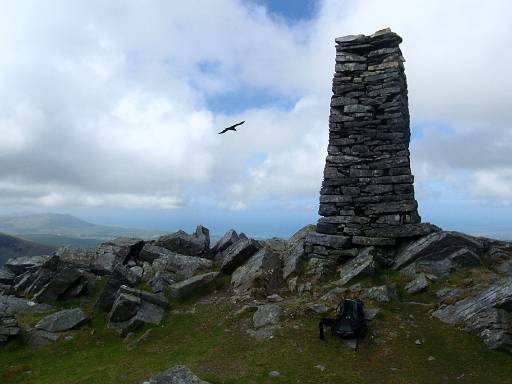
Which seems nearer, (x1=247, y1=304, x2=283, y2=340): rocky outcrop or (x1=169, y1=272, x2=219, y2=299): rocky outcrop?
(x1=247, y1=304, x2=283, y2=340): rocky outcrop

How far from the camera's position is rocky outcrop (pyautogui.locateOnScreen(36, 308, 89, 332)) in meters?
19.8

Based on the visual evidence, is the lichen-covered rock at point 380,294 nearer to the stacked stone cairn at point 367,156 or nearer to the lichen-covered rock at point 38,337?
the stacked stone cairn at point 367,156

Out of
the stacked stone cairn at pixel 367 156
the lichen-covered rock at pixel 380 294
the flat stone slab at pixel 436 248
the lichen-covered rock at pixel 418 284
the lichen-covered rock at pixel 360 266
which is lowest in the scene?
the lichen-covered rock at pixel 380 294

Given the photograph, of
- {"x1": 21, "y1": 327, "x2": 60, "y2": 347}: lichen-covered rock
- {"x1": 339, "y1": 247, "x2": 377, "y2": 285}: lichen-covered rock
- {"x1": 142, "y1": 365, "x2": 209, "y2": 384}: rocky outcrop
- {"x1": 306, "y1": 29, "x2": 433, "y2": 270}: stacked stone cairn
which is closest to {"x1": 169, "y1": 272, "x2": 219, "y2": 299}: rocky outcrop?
{"x1": 21, "y1": 327, "x2": 60, "y2": 347}: lichen-covered rock

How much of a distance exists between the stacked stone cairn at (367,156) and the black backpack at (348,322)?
608cm

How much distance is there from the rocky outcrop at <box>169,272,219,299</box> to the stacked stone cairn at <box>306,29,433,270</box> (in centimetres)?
563

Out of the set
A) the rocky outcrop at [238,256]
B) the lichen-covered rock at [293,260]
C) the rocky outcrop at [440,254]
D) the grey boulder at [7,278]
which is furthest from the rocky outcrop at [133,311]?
the grey boulder at [7,278]

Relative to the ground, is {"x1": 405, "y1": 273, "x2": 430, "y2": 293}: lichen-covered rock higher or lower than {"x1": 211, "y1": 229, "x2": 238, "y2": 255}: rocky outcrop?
lower

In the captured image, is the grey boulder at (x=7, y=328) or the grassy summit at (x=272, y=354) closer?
the grassy summit at (x=272, y=354)

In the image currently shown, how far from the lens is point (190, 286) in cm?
2178

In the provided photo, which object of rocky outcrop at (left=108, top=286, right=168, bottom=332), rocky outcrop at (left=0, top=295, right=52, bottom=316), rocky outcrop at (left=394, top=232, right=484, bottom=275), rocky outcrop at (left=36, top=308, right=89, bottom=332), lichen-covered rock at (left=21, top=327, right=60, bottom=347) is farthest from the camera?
rocky outcrop at (left=0, top=295, right=52, bottom=316)

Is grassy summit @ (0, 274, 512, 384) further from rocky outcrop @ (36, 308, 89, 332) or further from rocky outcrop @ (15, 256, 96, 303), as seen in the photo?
rocky outcrop @ (15, 256, 96, 303)

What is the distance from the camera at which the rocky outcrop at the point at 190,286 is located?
21453 millimetres

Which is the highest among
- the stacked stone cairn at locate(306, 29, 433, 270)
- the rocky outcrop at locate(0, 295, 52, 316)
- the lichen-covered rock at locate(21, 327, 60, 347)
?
the stacked stone cairn at locate(306, 29, 433, 270)
